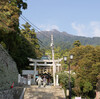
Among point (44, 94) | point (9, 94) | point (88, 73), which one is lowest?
point (44, 94)

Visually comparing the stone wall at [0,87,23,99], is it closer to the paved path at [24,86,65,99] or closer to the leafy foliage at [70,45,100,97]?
the paved path at [24,86,65,99]

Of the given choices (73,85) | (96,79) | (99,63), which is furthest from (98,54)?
(73,85)

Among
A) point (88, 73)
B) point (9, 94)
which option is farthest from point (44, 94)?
point (88, 73)

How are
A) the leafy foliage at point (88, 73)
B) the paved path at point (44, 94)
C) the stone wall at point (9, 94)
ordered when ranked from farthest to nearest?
the leafy foliage at point (88, 73), the paved path at point (44, 94), the stone wall at point (9, 94)

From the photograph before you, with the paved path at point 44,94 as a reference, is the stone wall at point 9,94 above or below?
above

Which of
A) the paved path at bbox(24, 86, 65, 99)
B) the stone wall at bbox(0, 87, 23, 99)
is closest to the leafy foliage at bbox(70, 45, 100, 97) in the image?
the paved path at bbox(24, 86, 65, 99)

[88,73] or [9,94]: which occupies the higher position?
[9,94]

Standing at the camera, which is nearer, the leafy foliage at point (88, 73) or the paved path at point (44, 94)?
the paved path at point (44, 94)

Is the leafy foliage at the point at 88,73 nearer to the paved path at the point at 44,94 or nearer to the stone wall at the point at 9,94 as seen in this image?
the paved path at the point at 44,94

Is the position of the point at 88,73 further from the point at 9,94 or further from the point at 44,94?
the point at 9,94

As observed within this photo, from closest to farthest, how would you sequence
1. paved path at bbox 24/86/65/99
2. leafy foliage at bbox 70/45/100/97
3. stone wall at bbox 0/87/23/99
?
1. stone wall at bbox 0/87/23/99
2. paved path at bbox 24/86/65/99
3. leafy foliage at bbox 70/45/100/97

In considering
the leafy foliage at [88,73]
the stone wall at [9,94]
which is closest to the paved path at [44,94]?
the stone wall at [9,94]

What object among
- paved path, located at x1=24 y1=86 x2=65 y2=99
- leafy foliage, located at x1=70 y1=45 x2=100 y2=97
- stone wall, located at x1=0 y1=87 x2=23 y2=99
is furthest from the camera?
leafy foliage, located at x1=70 y1=45 x2=100 y2=97

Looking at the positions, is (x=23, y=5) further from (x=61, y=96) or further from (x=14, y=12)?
(x=61, y=96)
